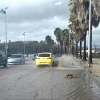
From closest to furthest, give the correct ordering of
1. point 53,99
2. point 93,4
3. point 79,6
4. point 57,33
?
point 53,99 < point 93,4 < point 79,6 < point 57,33

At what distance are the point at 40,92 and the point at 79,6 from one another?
31.9m

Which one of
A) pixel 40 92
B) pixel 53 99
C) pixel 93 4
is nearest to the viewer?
pixel 53 99

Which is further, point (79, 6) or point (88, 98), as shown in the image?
point (79, 6)

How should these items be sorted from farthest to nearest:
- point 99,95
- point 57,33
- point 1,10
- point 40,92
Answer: point 57,33 → point 1,10 → point 40,92 → point 99,95

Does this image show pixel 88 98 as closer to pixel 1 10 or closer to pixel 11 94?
pixel 11 94

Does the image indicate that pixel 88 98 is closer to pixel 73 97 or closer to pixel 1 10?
pixel 73 97

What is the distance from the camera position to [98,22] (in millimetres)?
44156

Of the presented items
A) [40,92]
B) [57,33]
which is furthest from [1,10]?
[57,33]

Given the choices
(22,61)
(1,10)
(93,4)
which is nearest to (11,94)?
(93,4)

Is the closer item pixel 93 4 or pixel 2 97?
pixel 2 97

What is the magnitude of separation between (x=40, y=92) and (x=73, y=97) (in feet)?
6.35

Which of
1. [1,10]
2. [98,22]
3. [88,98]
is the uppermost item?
[1,10]

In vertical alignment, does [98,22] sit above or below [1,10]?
below

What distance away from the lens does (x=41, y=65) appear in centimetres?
3641
